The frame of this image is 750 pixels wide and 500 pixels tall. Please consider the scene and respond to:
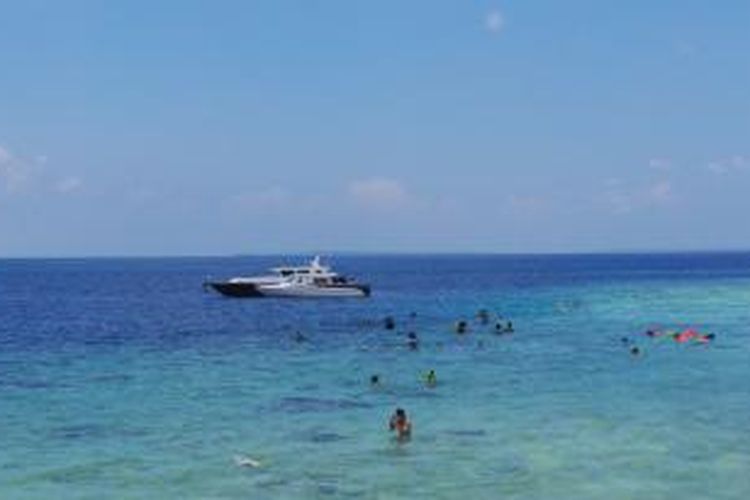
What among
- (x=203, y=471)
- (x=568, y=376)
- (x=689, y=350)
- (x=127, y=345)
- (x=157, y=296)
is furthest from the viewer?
(x=157, y=296)

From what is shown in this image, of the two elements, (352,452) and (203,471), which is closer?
(203,471)

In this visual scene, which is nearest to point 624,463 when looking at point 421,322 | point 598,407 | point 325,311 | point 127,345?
point 598,407

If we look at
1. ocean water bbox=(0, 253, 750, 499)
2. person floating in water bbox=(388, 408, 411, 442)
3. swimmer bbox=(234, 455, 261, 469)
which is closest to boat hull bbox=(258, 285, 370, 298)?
ocean water bbox=(0, 253, 750, 499)

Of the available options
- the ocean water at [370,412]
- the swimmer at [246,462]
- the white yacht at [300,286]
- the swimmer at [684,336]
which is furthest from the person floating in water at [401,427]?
the white yacht at [300,286]

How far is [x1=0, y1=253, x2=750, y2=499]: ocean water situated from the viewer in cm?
3312

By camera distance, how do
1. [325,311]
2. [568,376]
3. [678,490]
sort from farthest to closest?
1. [325,311]
2. [568,376]
3. [678,490]

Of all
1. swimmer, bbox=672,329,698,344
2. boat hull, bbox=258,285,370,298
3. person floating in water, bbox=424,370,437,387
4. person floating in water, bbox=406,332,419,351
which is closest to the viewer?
person floating in water, bbox=424,370,437,387

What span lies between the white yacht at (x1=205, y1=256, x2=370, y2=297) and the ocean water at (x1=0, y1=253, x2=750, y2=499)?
107 ft

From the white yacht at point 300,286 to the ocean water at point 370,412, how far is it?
32.6m

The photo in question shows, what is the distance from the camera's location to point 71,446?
38.5 meters

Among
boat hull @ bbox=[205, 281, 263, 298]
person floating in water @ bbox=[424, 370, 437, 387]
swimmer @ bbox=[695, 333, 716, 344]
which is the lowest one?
person floating in water @ bbox=[424, 370, 437, 387]

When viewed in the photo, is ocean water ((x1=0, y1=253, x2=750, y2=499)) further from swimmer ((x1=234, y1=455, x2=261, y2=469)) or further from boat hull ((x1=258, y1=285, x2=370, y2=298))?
boat hull ((x1=258, y1=285, x2=370, y2=298))

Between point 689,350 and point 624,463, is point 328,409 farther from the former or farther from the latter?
point 689,350

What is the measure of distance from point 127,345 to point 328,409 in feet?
117
